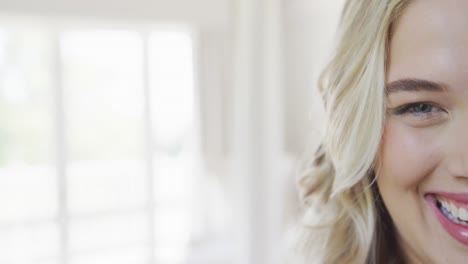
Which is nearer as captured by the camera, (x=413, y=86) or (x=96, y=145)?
(x=413, y=86)

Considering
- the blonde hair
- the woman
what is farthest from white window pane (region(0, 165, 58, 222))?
the woman

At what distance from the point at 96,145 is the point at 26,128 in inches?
17.2

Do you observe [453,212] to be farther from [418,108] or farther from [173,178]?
[173,178]

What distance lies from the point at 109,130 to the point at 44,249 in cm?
86

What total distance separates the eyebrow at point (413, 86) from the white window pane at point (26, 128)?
94.9 inches

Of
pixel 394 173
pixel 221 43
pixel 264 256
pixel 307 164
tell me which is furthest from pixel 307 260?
pixel 221 43

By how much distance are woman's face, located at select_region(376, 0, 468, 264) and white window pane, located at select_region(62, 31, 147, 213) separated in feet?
7.88

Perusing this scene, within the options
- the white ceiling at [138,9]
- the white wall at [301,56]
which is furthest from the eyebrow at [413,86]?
the white ceiling at [138,9]

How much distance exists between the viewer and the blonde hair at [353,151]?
65 centimetres

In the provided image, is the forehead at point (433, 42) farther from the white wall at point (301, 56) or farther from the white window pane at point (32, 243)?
the white window pane at point (32, 243)

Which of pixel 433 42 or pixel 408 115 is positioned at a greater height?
pixel 433 42

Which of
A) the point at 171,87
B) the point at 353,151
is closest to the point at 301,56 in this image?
the point at 171,87

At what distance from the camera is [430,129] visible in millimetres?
593

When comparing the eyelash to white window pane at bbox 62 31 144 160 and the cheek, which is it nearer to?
the cheek
